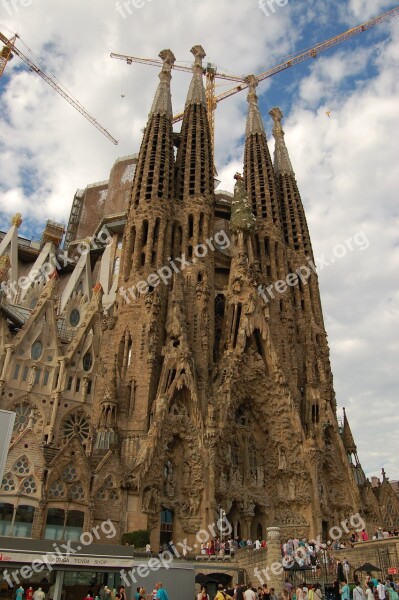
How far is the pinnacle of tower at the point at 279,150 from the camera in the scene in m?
50.7

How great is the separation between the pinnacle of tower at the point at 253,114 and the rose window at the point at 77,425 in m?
32.6

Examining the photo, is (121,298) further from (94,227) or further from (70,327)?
(94,227)

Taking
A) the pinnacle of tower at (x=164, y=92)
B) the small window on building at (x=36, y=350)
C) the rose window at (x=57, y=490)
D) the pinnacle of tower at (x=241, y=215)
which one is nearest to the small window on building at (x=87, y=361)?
the small window on building at (x=36, y=350)

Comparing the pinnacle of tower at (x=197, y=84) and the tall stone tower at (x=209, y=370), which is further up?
the pinnacle of tower at (x=197, y=84)

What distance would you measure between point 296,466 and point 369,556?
1177cm

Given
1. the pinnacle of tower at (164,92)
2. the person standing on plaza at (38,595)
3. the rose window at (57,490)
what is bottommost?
the person standing on plaza at (38,595)

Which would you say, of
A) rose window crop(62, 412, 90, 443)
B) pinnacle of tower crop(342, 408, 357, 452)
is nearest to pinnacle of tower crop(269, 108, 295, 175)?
pinnacle of tower crop(342, 408, 357, 452)

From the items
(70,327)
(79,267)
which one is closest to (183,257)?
(70,327)

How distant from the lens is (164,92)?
45.1 m

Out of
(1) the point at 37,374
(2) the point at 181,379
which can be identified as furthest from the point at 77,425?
(2) the point at 181,379

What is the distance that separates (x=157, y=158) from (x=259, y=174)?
1200 centimetres

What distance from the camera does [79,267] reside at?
48.0 meters

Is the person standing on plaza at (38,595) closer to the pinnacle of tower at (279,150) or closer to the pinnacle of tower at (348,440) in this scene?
the pinnacle of tower at (348,440)

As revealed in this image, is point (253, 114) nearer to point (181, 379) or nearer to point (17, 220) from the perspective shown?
point (17, 220)
